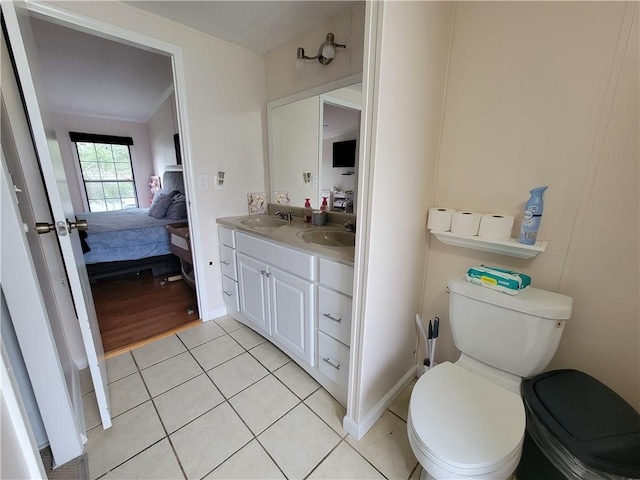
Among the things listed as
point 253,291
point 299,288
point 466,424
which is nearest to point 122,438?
point 253,291

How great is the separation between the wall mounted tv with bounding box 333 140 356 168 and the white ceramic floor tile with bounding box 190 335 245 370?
1.51 metres

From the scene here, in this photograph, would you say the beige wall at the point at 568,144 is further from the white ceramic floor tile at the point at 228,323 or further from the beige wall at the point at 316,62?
the white ceramic floor tile at the point at 228,323

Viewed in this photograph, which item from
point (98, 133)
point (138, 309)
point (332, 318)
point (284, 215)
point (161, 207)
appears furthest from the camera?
point (98, 133)

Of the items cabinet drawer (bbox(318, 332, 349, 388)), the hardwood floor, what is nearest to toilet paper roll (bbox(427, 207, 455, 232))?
cabinet drawer (bbox(318, 332, 349, 388))

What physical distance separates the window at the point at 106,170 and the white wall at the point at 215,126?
4.51 metres

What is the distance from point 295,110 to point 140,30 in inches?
42.1

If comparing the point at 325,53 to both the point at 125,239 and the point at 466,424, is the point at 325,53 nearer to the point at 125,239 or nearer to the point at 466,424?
the point at 466,424

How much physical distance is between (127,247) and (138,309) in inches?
33.5

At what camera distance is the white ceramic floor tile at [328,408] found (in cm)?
137

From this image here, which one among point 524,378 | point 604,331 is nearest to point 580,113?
point 604,331

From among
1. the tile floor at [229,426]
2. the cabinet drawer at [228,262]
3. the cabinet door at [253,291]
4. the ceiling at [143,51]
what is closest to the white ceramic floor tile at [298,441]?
the tile floor at [229,426]

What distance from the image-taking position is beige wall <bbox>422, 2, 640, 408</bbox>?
953mm

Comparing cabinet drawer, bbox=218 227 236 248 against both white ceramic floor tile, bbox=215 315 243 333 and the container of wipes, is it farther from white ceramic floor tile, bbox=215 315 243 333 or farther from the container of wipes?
the container of wipes

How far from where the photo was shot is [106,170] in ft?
17.5
